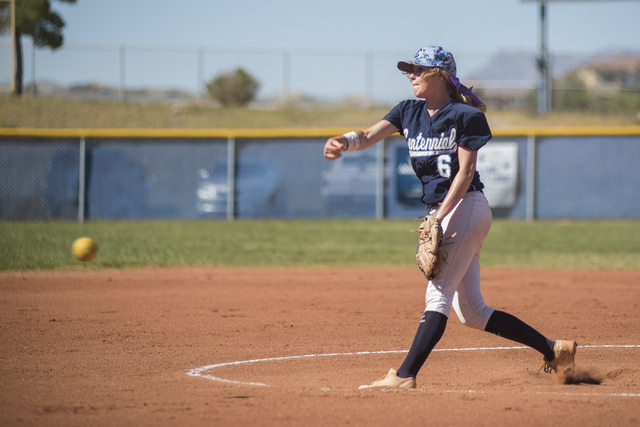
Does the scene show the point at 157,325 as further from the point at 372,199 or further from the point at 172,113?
the point at 172,113

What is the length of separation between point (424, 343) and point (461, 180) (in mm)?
917

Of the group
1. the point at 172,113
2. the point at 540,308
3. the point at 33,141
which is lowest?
the point at 540,308

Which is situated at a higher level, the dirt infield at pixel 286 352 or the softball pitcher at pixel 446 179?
the softball pitcher at pixel 446 179

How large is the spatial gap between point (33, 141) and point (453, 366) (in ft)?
46.8

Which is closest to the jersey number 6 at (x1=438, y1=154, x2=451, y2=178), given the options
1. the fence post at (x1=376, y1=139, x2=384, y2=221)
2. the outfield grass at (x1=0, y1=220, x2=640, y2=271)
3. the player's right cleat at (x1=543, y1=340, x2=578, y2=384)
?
the player's right cleat at (x1=543, y1=340, x2=578, y2=384)

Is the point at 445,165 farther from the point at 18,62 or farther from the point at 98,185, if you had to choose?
the point at 18,62

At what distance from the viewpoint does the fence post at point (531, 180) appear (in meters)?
16.1

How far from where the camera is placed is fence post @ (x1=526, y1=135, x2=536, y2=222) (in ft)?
52.7

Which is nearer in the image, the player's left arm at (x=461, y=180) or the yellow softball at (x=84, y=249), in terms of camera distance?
the player's left arm at (x=461, y=180)

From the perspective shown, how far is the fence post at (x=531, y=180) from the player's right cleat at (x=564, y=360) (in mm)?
→ 12845

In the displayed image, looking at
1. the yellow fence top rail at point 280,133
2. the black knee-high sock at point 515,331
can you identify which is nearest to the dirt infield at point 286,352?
the black knee-high sock at point 515,331

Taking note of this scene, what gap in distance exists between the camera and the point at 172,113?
74.5 ft

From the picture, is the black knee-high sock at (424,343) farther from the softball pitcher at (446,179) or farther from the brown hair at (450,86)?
the brown hair at (450,86)

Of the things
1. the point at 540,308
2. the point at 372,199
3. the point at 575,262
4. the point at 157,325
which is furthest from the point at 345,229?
the point at 157,325
